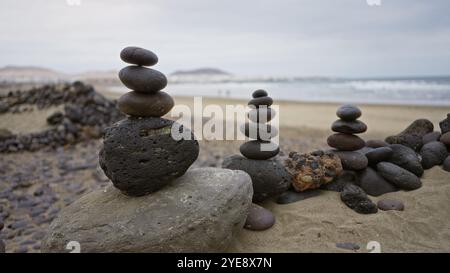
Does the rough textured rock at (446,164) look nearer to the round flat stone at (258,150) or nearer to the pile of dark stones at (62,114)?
the round flat stone at (258,150)

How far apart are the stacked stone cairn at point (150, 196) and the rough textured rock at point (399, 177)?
2145mm

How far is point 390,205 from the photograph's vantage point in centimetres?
432

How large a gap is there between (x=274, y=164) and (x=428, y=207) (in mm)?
1946

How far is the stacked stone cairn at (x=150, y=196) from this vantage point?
335 cm

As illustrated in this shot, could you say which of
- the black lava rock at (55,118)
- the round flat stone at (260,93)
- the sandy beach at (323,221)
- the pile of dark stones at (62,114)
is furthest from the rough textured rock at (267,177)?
the black lava rock at (55,118)

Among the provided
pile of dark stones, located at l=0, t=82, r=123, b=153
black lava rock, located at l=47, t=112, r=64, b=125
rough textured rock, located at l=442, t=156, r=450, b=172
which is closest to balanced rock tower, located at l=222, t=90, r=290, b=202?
rough textured rock, located at l=442, t=156, r=450, b=172

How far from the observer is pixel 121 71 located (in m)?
3.83

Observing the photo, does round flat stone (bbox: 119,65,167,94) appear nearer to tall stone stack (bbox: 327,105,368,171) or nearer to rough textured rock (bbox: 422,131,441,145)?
tall stone stack (bbox: 327,105,368,171)

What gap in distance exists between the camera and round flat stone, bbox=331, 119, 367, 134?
490 centimetres

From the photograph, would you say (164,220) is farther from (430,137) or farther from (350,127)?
(430,137)

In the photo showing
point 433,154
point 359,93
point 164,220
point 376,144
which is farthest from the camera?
point 359,93

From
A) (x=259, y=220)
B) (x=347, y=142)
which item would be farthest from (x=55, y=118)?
(x=347, y=142)

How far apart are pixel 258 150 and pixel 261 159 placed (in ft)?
0.45

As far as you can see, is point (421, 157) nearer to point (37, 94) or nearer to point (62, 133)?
point (62, 133)
